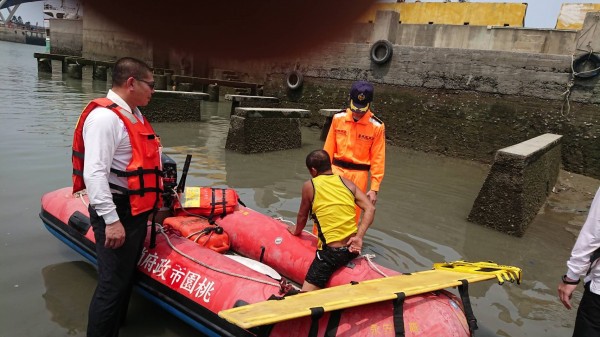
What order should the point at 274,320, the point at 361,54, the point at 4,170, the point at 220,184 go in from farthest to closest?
the point at 361,54 → the point at 220,184 → the point at 4,170 → the point at 274,320

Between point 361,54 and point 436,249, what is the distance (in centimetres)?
836

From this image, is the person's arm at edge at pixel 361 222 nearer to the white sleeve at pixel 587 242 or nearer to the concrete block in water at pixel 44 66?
the white sleeve at pixel 587 242

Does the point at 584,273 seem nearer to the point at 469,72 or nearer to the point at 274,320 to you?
the point at 274,320

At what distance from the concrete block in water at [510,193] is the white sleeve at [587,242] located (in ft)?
10.9

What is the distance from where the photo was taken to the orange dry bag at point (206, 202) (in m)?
3.95

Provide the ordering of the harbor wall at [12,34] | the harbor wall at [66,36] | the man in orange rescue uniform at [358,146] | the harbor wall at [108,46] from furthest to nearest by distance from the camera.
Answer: the harbor wall at [12,34] < the harbor wall at [66,36] < the harbor wall at [108,46] < the man in orange rescue uniform at [358,146]

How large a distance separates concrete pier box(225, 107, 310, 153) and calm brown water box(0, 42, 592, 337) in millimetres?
299

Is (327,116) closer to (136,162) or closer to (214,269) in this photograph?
(214,269)

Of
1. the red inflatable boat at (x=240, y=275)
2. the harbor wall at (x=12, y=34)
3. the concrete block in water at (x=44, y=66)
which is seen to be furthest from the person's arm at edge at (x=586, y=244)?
the harbor wall at (x=12, y=34)

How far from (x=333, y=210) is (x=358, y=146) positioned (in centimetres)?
107

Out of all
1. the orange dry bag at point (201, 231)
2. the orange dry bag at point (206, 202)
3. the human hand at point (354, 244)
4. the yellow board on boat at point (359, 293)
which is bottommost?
the orange dry bag at point (201, 231)

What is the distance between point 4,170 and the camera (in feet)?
19.5

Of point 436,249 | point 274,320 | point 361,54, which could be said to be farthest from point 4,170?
point 361,54

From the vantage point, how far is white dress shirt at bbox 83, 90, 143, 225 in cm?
229
